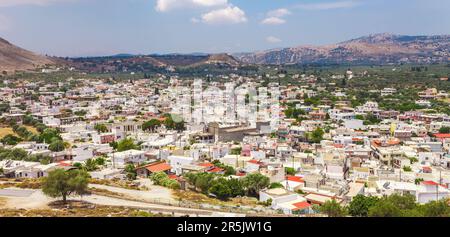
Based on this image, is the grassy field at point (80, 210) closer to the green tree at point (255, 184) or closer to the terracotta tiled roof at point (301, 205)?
the terracotta tiled roof at point (301, 205)

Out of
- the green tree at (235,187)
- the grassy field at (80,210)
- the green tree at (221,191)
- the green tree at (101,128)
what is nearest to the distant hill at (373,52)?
the green tree at (101,128)

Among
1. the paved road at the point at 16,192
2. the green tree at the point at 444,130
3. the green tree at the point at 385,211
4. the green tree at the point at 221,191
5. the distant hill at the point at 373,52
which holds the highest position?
the distant hill at the point at 373,52

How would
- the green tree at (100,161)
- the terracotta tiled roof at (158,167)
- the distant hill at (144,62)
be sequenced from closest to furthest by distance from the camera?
the terracotta tiled roof at (158,167) → the green tree at (100,161) → the distant hill at (144,62)

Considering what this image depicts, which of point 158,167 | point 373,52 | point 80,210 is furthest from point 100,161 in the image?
point 373,52

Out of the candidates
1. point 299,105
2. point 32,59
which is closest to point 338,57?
point 32,59

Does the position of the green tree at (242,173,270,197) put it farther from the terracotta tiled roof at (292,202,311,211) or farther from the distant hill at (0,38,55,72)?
the distant hill at (0,38,55,72)

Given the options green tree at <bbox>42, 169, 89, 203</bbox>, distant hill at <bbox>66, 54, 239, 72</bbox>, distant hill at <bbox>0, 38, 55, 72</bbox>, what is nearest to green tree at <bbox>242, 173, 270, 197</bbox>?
green tree at <bbox>42, 169, 89, 203</bbox>
